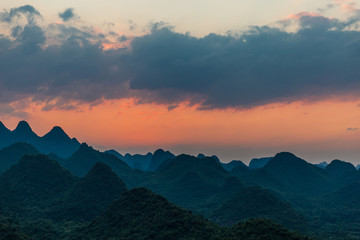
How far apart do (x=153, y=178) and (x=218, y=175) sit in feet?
127

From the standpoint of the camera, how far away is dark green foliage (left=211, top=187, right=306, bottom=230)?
9088 centimetres

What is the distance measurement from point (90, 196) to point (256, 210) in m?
52.1

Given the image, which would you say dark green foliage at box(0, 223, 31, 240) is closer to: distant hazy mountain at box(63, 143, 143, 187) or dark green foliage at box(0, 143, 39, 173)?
dark green foliage at box(0, 143, 39, 173)

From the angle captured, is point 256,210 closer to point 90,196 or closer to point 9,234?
point 90,196

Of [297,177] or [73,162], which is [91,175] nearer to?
[73,162]

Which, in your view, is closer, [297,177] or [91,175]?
[91,175]

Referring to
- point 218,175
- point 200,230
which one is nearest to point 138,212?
point 200,230

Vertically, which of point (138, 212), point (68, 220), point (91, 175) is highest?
point (91, 175)

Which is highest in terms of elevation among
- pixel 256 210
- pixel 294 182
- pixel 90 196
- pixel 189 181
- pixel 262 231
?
pixel 189 181

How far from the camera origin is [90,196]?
298 ft

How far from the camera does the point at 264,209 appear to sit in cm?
9612

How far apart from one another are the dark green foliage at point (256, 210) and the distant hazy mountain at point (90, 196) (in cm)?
3512

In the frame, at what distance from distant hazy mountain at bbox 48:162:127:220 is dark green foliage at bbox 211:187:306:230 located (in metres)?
35.1

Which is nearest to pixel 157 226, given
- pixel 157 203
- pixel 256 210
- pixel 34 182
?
pixel 157 203
